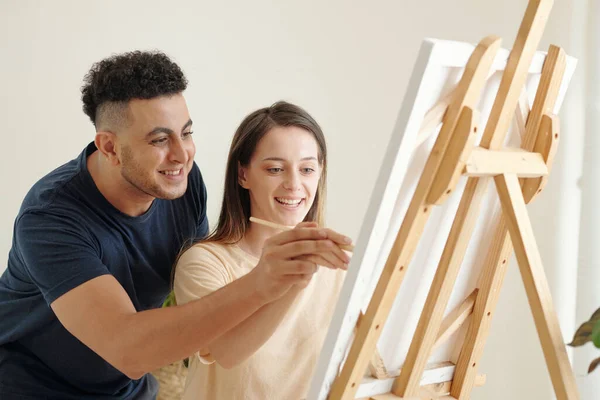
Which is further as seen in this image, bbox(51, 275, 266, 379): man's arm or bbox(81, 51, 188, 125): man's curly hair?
bbox(81, 51, 188, 125): man's curly hair

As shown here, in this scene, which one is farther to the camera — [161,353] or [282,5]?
[282,5]

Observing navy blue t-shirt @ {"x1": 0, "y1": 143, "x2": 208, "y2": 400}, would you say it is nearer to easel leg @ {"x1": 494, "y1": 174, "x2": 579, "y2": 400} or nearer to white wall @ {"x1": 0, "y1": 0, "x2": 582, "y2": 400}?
easel leg @ {"x1": 494, "y1": 174, "x2": 579, "y2": 400}

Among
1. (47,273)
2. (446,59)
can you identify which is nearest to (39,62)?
(47,273)

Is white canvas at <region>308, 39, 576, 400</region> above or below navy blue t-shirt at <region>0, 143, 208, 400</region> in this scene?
above

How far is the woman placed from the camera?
70.2 inches

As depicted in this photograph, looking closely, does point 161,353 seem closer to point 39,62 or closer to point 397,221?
point 397,221

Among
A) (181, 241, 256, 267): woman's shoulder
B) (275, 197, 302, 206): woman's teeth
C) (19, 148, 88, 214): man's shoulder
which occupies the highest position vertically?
(275, 197, 302, 206): woman's teeth

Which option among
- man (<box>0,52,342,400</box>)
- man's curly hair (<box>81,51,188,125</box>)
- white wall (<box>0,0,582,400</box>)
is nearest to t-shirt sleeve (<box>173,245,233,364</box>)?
man (<box>0,52,342,400</box>)

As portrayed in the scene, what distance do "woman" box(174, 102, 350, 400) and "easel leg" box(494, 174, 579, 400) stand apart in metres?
0.44

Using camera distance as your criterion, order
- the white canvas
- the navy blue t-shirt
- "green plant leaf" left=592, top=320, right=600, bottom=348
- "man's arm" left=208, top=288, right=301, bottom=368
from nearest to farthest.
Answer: the white canvas < "green plant leaf" left=592, top=320, right=600, bottom=348 < "man's arm" left=208, top=288, right=301, bottom=368 < the navy blue t-shirt

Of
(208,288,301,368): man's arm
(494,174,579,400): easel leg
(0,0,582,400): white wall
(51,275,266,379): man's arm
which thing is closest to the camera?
(494,174,579,400): easel leg

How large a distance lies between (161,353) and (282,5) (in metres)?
2.06

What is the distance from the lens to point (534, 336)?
2.98m

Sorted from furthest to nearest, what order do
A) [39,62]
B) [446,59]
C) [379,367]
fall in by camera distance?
[39,62] < [379,367] < [446,59]
